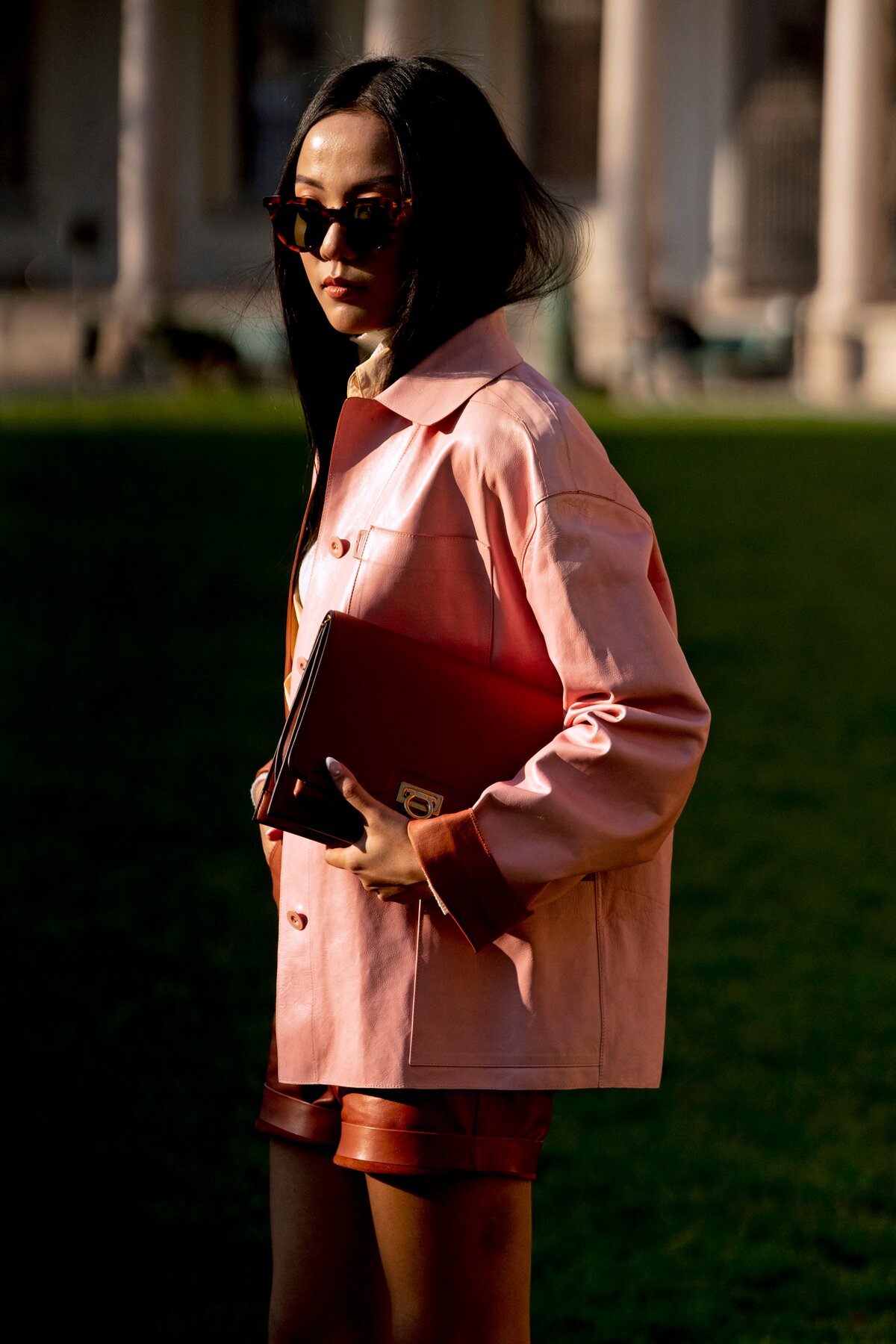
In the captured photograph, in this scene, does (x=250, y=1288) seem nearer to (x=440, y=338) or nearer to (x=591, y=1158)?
(x=591, y=1158)

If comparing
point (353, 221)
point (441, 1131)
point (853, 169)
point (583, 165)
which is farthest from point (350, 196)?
point (583, 165)

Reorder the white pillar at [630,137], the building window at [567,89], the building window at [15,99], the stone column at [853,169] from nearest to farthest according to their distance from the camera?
the stone column at [853,169], the white pillar at [630,137], the building window at [567,89], the building window at [15,99]

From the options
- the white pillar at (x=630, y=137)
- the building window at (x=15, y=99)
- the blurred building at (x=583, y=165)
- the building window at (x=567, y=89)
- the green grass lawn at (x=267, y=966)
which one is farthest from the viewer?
the building window at (x=15, y=99)

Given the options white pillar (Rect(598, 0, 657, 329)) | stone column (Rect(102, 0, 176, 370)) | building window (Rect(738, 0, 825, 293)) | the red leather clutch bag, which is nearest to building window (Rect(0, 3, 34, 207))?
stone column (Rect(102, 0, 176, 370))

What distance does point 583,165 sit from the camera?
33031 mm

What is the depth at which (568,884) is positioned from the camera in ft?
6.88

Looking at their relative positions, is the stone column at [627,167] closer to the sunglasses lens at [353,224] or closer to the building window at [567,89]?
the building window at [567,89]

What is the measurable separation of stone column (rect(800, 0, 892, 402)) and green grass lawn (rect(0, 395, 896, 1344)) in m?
15.4

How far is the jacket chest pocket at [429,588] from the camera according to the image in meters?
2.12

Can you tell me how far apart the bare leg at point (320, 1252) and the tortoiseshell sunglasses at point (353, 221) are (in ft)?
3.40

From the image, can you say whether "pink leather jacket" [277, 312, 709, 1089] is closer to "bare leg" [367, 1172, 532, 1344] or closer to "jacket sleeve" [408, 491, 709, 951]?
"jacket sleeve" [408, 491, 709, 951]

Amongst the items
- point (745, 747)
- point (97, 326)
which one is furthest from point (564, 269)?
point (97, 326)

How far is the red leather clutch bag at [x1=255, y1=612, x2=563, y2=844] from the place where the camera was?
6.81 feet

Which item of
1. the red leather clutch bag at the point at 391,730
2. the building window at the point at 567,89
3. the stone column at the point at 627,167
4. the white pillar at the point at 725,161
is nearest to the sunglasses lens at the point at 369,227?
the red leather clutch bag at the point at 391,730
